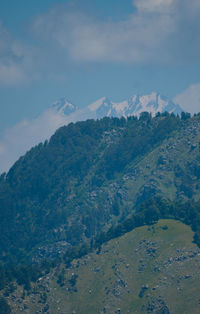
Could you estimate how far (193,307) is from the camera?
649 feet

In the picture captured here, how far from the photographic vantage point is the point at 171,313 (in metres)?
199

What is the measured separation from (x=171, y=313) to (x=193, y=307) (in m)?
8.89
